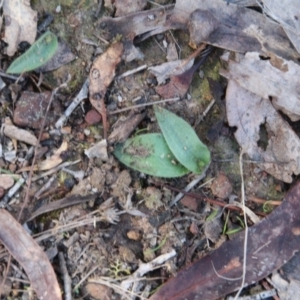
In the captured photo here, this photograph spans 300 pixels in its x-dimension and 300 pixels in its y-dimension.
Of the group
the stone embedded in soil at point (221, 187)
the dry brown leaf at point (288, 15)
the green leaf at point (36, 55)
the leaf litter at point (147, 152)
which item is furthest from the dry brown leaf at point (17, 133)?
the dry brown leaf at point (288, 15)

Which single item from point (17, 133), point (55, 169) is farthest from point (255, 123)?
point (17, 133)

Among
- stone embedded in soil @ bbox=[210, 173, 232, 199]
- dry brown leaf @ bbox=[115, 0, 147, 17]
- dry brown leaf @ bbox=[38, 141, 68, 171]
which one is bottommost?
stone embedded in soil @ bbox=[210, 173, 232, 199]

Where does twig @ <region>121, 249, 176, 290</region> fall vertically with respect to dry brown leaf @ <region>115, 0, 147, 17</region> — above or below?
below

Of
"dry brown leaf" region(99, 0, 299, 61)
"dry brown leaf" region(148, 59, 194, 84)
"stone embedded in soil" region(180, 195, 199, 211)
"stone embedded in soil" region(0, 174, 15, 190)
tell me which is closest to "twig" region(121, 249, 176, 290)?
"stone embedded in soil" region(180, 195, 199, 211)

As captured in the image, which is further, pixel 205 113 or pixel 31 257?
pixel 205 113

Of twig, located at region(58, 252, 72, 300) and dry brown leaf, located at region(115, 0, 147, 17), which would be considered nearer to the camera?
twig, located at region(58, 252, 72, 300)

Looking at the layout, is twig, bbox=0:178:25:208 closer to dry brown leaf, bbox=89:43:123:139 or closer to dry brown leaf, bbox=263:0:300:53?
dry brown leaf, bbox=89:43:123:139

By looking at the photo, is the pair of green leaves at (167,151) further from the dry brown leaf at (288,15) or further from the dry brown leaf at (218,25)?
the dry brown leaf at (288,15)

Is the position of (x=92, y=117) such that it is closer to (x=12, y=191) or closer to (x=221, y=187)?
(x=12, y=191)
